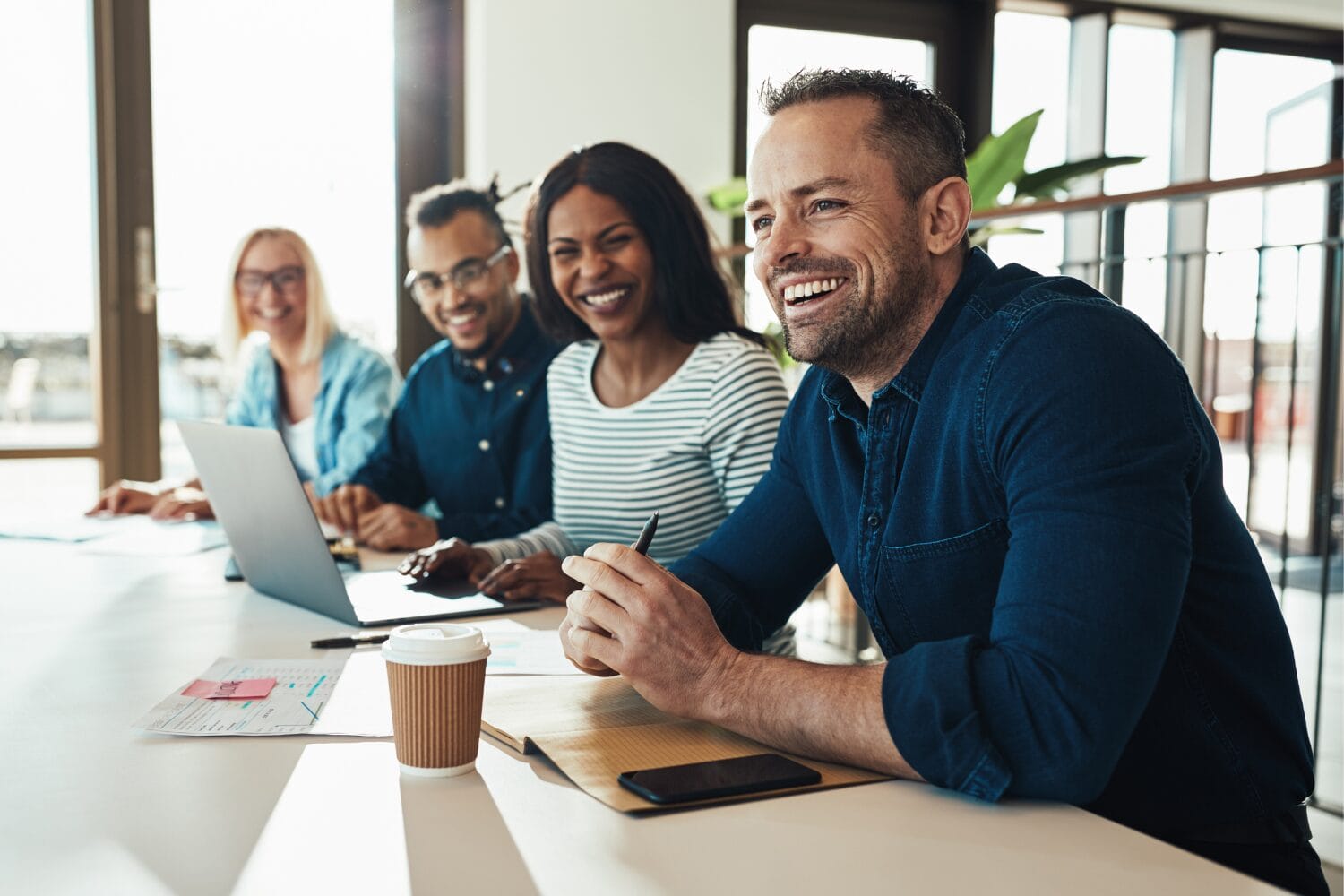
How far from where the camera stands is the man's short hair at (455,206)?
228 cm

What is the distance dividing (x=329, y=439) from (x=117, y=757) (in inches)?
76.0

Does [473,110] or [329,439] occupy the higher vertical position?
[473,110]

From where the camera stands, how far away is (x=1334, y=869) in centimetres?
242

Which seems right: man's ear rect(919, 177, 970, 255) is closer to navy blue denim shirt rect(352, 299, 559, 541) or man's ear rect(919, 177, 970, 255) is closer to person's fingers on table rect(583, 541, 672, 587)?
person's fingers on table rect(583, 541, 672, 587)

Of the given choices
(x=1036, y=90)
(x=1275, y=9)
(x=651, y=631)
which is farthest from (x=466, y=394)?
(x=1275, y=9)

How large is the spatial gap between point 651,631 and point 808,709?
0.50 ft

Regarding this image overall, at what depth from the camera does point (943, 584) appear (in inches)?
39.3

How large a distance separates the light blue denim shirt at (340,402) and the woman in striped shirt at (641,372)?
0.80 metres

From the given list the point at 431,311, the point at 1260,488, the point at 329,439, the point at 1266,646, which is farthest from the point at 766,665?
the point at 1260,488

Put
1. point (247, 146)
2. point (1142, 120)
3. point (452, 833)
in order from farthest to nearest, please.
Answer: point (1142, 120) < point (247, 146) < point (452, 833)

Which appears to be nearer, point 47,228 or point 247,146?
point 47,228

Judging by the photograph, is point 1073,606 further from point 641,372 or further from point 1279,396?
point 1279,396

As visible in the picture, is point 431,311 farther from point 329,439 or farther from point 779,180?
point 779,180

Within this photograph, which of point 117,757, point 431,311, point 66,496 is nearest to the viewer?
point 117,757
